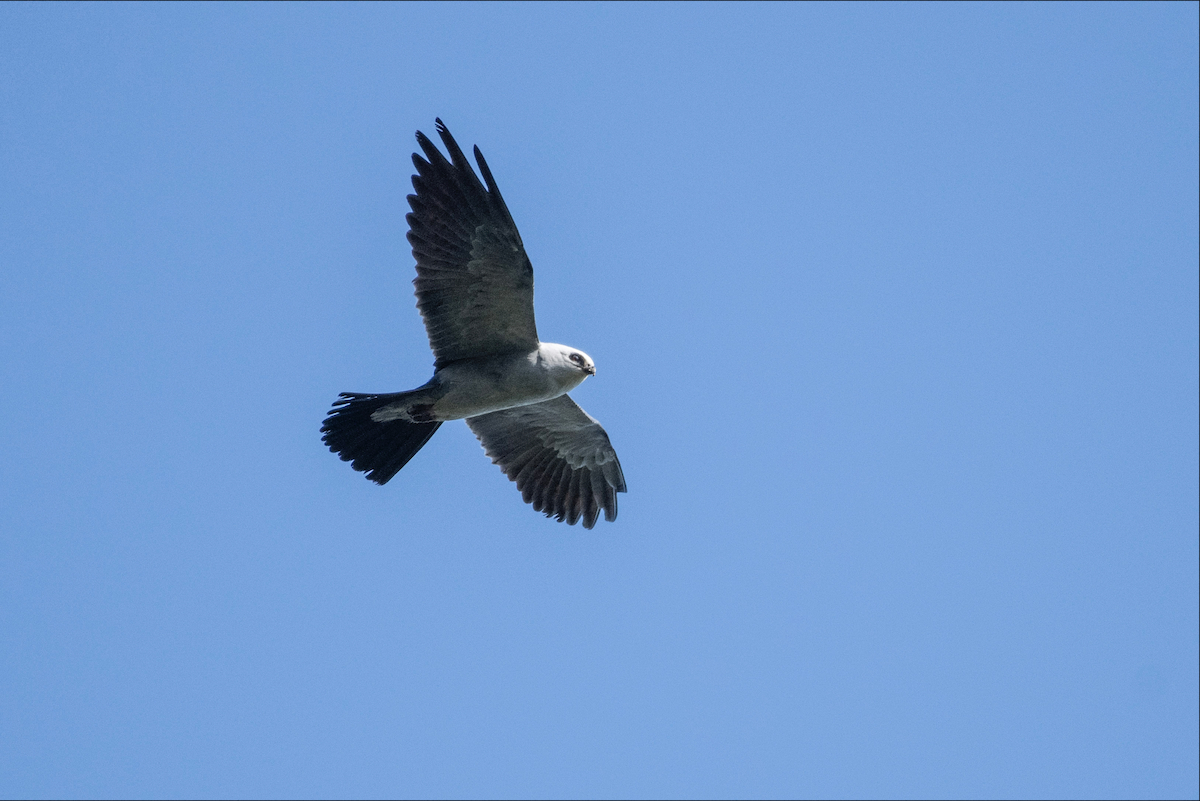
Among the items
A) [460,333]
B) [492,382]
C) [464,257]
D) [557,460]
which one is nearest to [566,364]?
[492,382]

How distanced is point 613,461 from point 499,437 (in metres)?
1.19

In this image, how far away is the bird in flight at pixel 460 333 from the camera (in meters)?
10.4

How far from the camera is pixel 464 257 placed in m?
10.5

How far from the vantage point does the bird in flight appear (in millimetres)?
10398

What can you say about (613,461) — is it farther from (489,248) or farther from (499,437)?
(489,248)

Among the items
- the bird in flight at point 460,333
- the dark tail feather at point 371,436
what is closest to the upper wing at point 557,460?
the bird in flight at point 460,333

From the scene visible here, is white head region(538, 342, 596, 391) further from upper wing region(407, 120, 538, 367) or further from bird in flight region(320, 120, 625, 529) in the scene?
upper wing region(407, 120, 538, 367)

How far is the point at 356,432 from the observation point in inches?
438

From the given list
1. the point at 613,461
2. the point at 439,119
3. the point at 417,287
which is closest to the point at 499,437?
the point at 613,461

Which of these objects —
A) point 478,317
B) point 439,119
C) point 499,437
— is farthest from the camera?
point 499,437

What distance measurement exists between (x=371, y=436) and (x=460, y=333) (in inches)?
49.4

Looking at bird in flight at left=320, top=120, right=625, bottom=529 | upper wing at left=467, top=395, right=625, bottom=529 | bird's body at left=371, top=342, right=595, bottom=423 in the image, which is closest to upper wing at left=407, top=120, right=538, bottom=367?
bird in flight at left=320, top=120, right=625, bottom=529

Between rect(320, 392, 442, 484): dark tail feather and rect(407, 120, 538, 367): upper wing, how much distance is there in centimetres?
86

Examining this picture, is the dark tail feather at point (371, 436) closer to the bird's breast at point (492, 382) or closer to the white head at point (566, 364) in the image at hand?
the bird's breast at point (492, 382)
